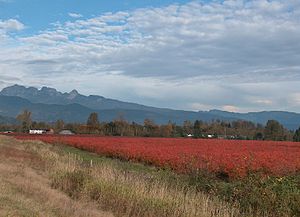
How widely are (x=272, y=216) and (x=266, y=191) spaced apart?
109 cm

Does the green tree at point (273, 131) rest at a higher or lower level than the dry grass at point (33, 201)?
higher

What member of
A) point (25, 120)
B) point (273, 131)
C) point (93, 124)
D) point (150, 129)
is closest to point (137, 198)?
point (273, 131)

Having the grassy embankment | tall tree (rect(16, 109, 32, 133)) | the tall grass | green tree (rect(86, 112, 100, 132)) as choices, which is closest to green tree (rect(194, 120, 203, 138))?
green tree (rect(86, 112, 100, 132))

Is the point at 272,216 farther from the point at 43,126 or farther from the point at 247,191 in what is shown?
the point at 43,126

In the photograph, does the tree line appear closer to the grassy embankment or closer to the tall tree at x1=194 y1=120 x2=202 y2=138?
the tall tree at x1=194 y1=120 x2=202 y2=138

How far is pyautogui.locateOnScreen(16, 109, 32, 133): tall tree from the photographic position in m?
138

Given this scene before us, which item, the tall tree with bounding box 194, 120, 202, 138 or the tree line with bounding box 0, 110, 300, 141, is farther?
the tall tree with bounding box 194, 120, 202, 138

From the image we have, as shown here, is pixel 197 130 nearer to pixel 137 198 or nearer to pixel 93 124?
pixel 93 124

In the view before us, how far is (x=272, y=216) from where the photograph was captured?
44.0ft

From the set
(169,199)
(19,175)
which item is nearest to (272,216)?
(169,199)

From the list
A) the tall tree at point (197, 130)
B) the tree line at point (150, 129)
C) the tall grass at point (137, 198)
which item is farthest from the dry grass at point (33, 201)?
the tall tree at point (197, 130)

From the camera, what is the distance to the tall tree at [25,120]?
5413 inches

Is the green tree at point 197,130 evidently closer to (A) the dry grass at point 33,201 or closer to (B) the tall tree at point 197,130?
(B) the tall tree at point 197,130

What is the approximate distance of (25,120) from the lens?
458ft
